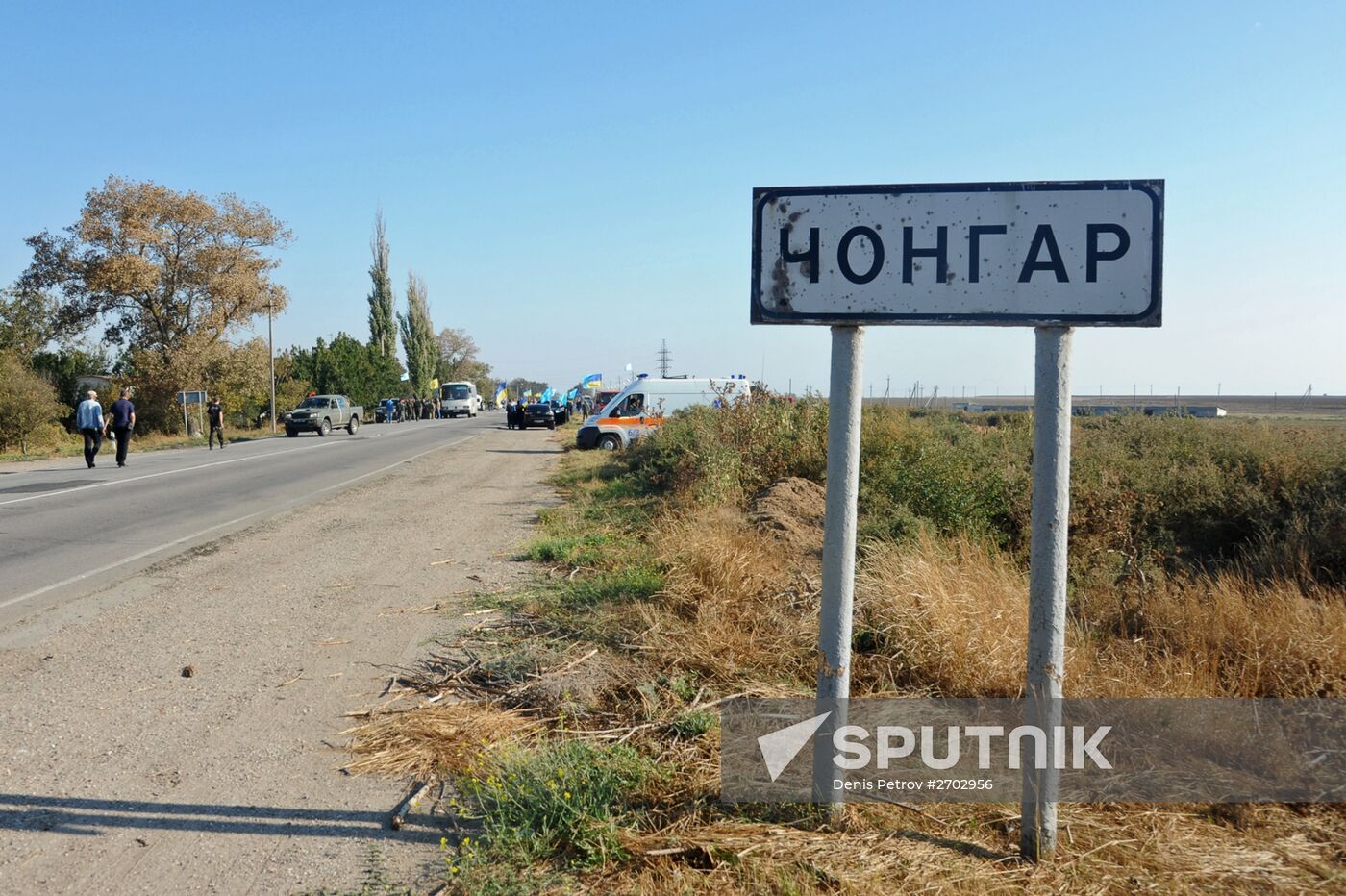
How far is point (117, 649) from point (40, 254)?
44.9 metres

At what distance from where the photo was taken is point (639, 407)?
26.5 m

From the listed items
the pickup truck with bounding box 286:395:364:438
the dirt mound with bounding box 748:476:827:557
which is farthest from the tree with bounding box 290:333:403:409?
the dirt mound with bounding box 748:476:827:557

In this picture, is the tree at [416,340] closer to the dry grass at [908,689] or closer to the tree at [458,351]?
the tree at [458,351]

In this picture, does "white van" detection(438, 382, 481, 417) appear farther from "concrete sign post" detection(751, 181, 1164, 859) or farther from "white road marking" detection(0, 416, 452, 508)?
"concrete sign post" detection(751, 181, 1164, 859)

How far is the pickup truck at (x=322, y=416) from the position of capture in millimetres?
39812

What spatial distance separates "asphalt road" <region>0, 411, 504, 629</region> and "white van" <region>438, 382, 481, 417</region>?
152ft

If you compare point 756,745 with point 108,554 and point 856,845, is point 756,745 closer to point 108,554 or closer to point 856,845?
point 856,845

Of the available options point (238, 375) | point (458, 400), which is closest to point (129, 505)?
point (238, 375)

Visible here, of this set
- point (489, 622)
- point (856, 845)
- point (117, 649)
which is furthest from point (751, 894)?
point (117, 649)

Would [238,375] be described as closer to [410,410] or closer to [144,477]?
[410,410]

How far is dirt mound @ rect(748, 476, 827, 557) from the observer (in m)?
8.40

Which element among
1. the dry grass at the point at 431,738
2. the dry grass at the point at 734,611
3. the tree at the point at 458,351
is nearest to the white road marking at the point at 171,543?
the dry grass at the point at 431,738

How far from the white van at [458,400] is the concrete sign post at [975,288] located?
7109cm

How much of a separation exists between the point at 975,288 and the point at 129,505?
45.8ft
